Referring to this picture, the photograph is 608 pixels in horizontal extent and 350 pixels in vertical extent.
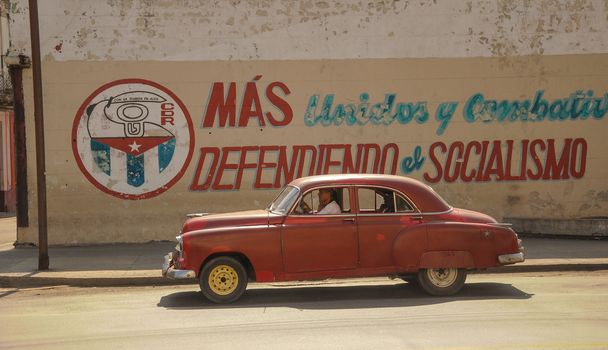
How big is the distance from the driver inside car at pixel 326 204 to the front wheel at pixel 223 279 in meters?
1.10

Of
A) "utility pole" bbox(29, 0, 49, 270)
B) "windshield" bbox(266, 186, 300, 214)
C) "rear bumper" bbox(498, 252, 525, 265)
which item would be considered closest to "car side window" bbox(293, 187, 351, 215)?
"windshield" bbox(266, 186, 300, 214)

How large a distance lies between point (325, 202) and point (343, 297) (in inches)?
50.4

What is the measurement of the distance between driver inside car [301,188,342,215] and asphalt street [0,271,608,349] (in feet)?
3.69

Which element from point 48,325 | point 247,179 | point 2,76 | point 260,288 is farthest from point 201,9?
point 2,76

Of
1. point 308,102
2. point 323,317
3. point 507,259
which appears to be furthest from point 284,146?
point 323,317

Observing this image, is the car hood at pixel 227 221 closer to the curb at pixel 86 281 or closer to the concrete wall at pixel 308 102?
the curb at pixel 86 281

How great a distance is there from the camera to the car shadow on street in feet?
29.3

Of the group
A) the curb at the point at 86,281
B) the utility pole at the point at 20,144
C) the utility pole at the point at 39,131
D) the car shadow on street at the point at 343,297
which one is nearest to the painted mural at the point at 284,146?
the utility pole at the point at 20,144

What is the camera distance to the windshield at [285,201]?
9137mm

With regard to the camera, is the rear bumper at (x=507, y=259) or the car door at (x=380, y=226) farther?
the rear bumper at (x=507, y=259)

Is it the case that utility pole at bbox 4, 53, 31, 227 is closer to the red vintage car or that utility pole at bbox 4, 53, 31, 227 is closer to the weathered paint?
the weathered paint

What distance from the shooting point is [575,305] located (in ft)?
28.0

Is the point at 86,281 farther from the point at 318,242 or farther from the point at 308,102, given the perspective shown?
the point at 308,102

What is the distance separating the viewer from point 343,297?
31.0 ft
